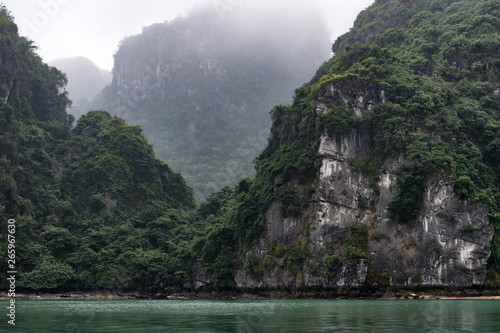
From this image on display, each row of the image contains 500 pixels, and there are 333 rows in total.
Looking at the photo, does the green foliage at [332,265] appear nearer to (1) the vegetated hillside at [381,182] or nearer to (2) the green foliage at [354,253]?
(1) the vegetated hillside at [381,182]

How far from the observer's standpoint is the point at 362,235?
4741cm

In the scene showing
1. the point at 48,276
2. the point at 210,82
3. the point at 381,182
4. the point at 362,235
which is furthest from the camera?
the point at 210,82

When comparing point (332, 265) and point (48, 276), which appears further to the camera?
point (48, 276)

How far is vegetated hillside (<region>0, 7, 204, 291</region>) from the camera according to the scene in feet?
177

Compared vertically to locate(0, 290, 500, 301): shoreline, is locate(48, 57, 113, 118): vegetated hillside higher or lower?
higher

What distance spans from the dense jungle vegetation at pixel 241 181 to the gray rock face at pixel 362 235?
→ 1.06 m

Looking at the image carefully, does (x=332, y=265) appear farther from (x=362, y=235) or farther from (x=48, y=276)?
(x=48, y=276)

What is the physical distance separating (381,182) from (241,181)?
1703 cm

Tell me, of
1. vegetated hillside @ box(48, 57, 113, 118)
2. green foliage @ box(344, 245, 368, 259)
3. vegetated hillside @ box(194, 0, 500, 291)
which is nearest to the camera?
vegetated hillside @ box(194, 0, 500, 291)

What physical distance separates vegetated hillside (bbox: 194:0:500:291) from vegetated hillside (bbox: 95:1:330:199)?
4733cm

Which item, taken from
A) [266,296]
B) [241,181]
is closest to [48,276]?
[266,296]

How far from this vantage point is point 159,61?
13312 centimetres

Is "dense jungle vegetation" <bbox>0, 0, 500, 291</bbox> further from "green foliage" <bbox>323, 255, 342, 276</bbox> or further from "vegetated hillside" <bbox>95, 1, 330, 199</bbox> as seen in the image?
"vegetated hillside" <bbox>95, 1, 330, 199</bbox>

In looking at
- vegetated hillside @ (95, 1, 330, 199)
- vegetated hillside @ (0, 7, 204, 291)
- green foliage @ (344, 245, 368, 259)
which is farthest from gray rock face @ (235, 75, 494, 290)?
vegetated hillside @ (95, 1, 330, 199)
